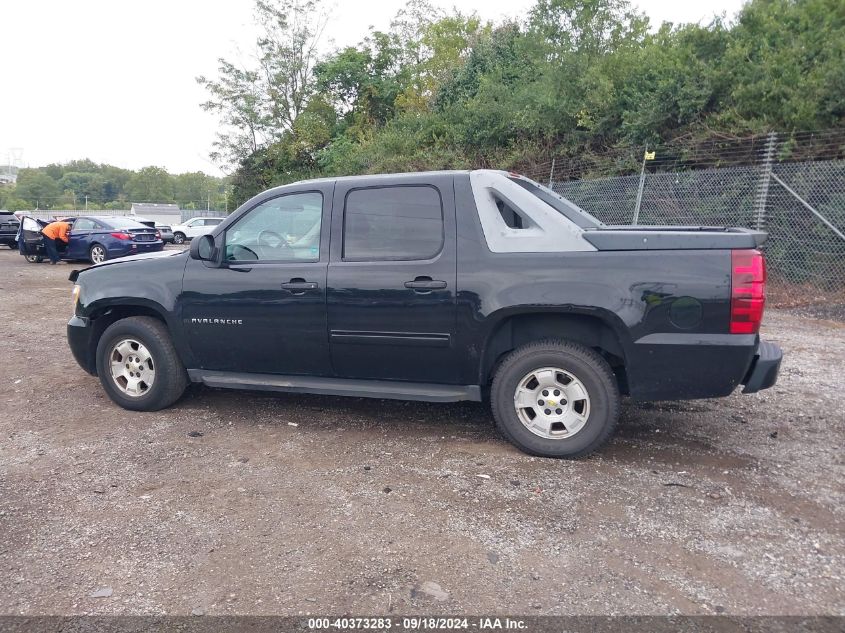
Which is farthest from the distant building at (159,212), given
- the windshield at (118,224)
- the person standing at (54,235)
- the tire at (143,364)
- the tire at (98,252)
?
the tire at (143,364)

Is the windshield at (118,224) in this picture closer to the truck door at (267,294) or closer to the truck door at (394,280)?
the truck door at (267,294)

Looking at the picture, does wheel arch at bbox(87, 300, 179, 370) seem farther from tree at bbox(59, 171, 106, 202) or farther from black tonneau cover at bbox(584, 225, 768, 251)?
tree at bbox(59, 171, 106, 202)

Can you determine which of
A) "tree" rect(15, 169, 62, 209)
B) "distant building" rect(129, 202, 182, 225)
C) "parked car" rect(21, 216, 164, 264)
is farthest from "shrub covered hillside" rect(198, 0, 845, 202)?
"tree" rect(15, 169, 62, 209)

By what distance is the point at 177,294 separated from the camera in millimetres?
4754

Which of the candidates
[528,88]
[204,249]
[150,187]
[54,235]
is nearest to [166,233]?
[54,235]

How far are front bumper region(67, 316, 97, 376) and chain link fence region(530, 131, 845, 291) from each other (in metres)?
9.87

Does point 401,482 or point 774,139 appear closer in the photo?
point 401,482

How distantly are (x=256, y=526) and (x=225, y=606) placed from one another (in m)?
0.65

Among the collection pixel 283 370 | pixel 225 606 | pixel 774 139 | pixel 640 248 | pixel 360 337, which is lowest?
pixel 225 606

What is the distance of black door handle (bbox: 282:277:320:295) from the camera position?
14.4 ft

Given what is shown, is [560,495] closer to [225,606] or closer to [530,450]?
[530,450]

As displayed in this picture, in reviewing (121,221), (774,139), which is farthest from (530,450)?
(121,221)

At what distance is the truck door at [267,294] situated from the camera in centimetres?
445

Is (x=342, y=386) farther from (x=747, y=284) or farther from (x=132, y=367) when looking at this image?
(x=747, y=284)
